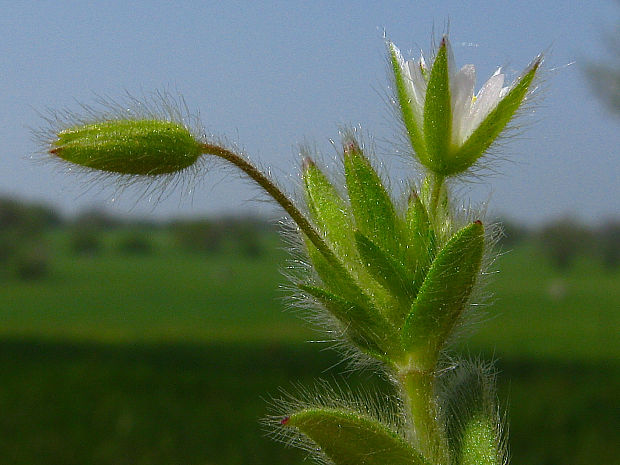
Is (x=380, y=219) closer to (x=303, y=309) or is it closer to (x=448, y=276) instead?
(x=448, y=276)

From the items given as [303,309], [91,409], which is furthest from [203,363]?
[303,309]

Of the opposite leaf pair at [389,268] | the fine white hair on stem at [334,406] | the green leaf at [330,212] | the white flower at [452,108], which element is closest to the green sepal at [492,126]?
the white flower at [452,108]

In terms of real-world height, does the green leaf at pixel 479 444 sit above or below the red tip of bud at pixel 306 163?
below

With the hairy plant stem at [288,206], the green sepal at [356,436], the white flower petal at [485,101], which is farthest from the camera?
the white flower petal at [485,101]

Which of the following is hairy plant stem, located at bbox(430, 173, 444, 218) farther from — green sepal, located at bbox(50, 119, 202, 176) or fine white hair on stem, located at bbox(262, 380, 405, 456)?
green sepal, located at bbox(50, 119, 202, 176)

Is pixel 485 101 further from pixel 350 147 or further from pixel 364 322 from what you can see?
pixel 364 322

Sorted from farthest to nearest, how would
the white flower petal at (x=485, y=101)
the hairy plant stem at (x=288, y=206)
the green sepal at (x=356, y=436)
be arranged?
the white flower petal at (x=485, y=101)
the hairy plant stem at (x=288, y=206)
the green sepal at (x=356, y=436)

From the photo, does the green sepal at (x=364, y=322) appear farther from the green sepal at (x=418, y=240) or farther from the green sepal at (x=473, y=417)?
the green sepal at (x=473, y=417)
